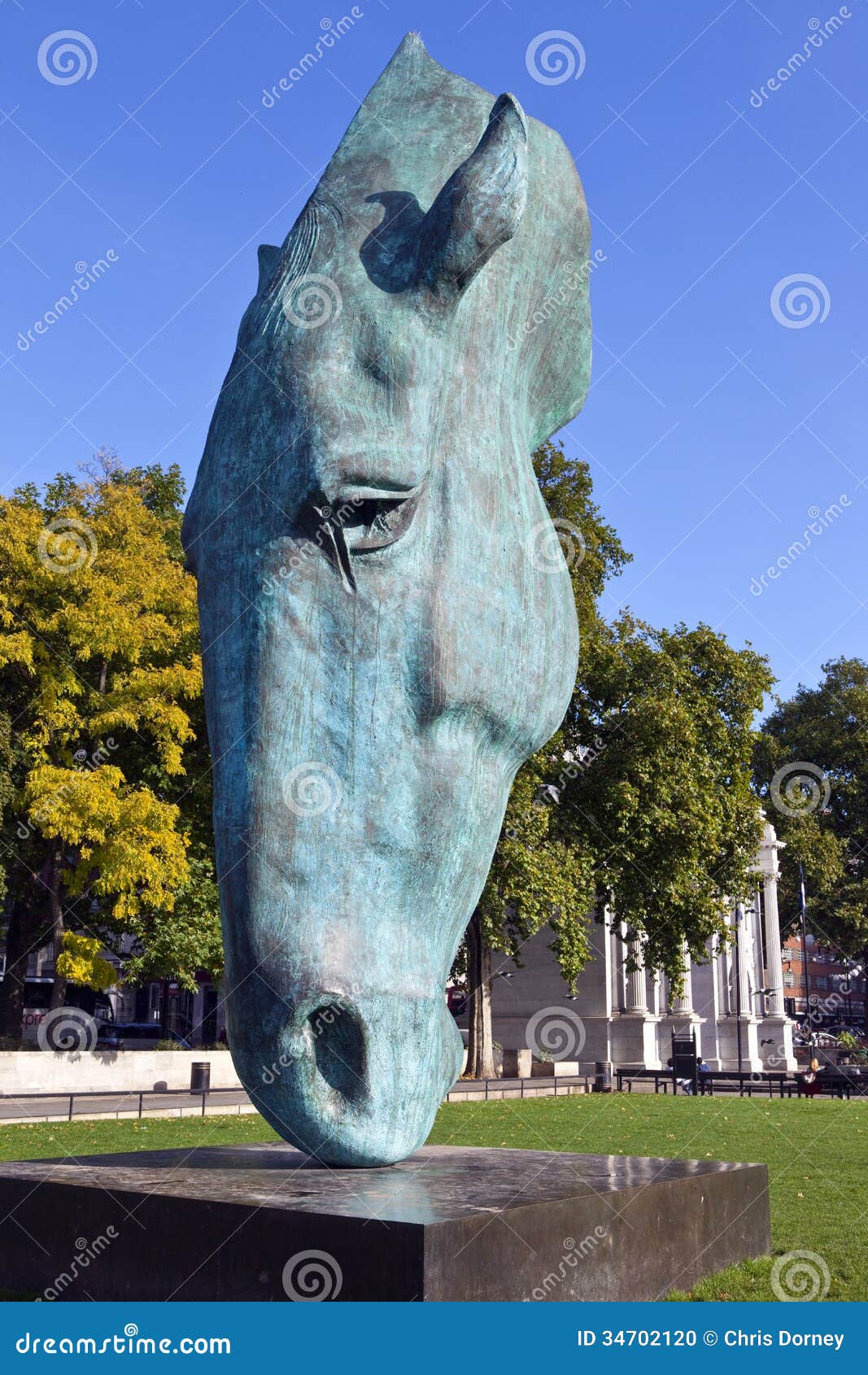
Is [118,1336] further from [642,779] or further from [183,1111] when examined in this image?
[642,779]

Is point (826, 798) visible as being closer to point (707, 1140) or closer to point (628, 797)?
point (628, 797)

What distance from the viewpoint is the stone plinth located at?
3459 mm

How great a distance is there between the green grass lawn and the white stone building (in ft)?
34.2

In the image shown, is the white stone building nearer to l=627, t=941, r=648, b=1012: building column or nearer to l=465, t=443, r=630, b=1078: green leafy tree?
l=627, t=941, r=648, b=1012: building column

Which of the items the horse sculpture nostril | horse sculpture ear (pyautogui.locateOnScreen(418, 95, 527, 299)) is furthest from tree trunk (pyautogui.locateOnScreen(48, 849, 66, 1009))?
horse sculpture ear (pyautogui.locateOnScreen(418, 95, 527, 299))

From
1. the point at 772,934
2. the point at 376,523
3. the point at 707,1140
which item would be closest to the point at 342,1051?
the point at 376,523

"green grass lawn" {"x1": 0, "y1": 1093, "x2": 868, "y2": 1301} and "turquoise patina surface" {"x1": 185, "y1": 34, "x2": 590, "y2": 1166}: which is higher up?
"turquoise patina surface" {"x1": 185, "y1": 34, "x2": 590, "y2": 1166}

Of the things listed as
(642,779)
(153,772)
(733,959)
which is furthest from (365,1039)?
(733,959)

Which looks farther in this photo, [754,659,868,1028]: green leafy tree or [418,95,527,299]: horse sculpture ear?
[754,659,868,1028]: green leafy tree

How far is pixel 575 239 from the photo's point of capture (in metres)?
5.23

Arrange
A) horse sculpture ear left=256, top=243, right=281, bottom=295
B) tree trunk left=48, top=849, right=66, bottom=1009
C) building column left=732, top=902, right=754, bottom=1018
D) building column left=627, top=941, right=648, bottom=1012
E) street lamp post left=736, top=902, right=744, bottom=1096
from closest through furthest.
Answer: horse sculpture ear left=256, top=243, right=281, bottom=295 → tree trunk left=48, top=849, right=66, bottom=1009 → building column left=627, top=941, right=648, bottom=1012 → street lamp post left=736, top=902, right=744, bottom=1096 → building column left=732, top=902, right=754, bottom=1018

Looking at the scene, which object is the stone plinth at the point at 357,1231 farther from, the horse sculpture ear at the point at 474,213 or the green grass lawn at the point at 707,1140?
the horse sculpture ear at the point at 474,213

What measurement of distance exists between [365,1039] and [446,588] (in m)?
1.36

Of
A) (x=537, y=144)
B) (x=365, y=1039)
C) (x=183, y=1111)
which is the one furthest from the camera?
(x=183, y=1111)
